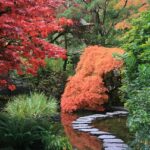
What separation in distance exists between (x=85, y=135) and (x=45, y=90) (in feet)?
21.3

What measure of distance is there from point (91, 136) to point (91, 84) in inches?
169

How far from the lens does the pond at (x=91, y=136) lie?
29.5 ft

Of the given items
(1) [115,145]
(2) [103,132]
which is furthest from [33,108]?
(1) [115,145]

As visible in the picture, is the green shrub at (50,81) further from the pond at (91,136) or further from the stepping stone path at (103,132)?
the stepping stone path at (103,132)

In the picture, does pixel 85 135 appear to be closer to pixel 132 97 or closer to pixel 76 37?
pixel 132 97

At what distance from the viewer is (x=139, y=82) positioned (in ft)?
23.0

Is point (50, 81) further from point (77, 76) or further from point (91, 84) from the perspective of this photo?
point (91, 84)

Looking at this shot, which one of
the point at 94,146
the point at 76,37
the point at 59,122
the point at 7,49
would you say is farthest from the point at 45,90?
the point at 7,49

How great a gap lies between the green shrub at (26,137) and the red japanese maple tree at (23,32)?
2.94 ft

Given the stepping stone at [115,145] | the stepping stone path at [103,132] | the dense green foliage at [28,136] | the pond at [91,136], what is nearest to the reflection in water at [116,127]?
the pond at [91,136]

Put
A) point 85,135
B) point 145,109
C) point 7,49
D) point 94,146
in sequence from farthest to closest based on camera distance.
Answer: point 85,135 → point 94,146 → point 7,49 → point 145,109

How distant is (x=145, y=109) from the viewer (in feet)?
21.0

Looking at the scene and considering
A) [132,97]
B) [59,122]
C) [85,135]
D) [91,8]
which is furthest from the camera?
[91,8]

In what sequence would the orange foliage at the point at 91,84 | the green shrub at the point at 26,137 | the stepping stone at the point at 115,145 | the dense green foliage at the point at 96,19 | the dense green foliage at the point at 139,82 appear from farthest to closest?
the dense green foliage at the point at 96,19 < the orange foliage at the point at 91,84 < the stepping stone at the point at 115,145 < the green shrub at the point at 26,137 < the dense green foliage at the point at 139,82
